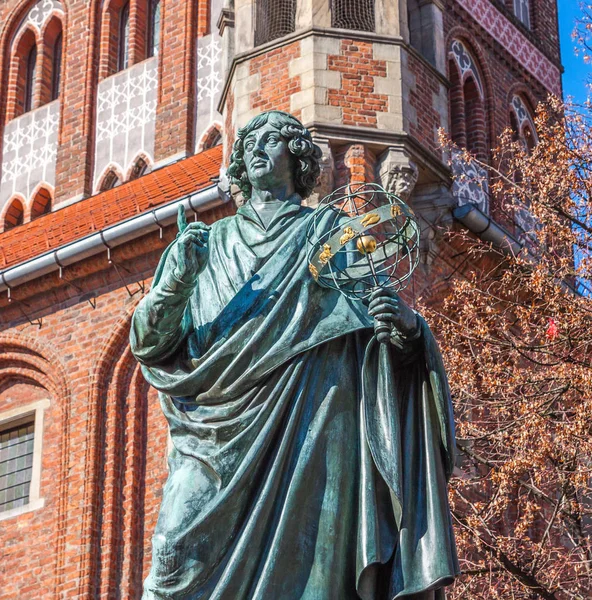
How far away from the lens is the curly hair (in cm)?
489

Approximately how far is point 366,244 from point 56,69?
63.5 ft

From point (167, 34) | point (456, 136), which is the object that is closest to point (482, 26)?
point (456, 136)

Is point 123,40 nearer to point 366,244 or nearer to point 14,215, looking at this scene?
point 14,215

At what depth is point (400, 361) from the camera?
4.55 meters

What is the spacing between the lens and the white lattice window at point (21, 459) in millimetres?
19781

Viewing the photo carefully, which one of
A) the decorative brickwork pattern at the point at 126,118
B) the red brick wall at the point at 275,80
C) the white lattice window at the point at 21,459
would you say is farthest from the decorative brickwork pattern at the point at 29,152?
the red brick wall at the point at 275,80

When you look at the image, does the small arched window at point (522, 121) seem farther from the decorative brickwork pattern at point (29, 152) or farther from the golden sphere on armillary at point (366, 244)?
the golden sphere on armillary at point (366, 244)

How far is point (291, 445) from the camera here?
172 inches

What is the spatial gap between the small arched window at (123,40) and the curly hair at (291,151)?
694 inches

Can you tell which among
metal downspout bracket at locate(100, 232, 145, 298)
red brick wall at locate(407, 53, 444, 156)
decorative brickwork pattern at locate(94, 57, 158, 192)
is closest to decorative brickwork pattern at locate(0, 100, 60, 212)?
decorative brickwork pattern at locate(94, 57, 158, 192)

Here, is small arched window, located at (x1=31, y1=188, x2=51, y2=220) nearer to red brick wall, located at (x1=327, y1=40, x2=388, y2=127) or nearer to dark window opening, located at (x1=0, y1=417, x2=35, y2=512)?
dark window opening, located at (x1=0, y1=417, x2=35, y2=512)

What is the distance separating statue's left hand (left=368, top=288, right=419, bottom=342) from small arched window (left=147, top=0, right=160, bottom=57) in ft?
59.2

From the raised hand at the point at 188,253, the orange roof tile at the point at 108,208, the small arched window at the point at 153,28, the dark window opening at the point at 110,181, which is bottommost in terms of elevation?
the raised hand at the point at 188,253

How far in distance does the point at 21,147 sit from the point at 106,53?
1653mm
